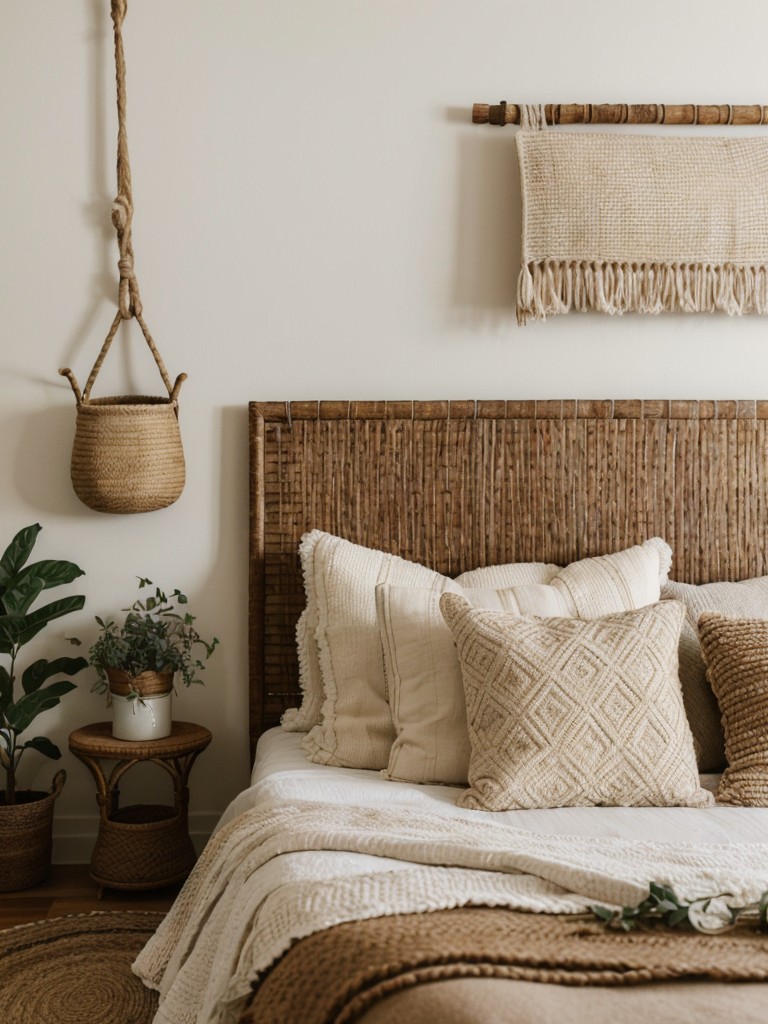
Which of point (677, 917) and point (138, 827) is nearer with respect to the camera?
point (677, 917)

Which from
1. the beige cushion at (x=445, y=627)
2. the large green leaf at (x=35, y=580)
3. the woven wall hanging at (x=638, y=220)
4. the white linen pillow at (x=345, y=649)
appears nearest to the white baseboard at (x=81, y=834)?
the white linen pillow at (x=345, y=649)

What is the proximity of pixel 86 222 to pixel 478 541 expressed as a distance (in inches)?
48.6

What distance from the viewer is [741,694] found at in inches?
78.5

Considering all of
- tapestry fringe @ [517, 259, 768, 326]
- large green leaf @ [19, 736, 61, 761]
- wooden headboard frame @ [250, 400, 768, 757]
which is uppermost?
tapestry fringe @ [517, 259, 768, 326]

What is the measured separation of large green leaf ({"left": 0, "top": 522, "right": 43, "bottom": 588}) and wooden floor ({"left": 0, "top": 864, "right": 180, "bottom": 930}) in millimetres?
720

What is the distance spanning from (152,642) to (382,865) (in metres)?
1.08

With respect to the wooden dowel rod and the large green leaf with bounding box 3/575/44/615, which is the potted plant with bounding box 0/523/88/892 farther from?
the wooden dowel rod

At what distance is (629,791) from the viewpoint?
186cm

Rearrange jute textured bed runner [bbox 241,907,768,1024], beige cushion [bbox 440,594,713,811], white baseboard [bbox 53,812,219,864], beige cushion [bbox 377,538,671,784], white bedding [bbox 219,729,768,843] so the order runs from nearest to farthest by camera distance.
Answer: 1. jute textured bed runner [bbox 241,907,768,1024]
2. white bedding [bbox 219,729,768,843]
3. beige cushion [bbox 440,594,713,811]
4. beige cushion [bbox 377,538,671,784]
5. white baseboard [bbox 53,812,219,864]

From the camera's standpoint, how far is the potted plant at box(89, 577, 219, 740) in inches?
92.3

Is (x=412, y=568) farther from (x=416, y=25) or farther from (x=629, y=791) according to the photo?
(x=416, y=25)

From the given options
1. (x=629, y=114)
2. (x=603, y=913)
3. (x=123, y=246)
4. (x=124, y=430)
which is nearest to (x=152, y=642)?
(x=124, y=430)

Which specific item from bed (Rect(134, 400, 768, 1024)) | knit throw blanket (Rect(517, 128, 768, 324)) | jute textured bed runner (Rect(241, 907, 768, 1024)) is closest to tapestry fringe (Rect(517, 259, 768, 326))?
knit throw blanket (Rect(517, 128, 768, 324))

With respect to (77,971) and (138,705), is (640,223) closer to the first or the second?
(138,705)
